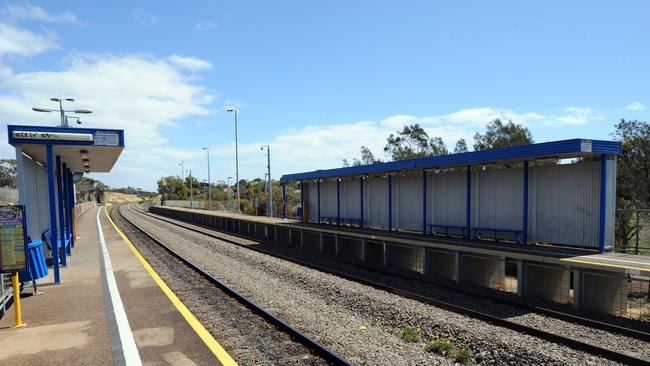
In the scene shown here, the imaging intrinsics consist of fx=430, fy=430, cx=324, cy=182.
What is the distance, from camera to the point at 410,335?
7.09m

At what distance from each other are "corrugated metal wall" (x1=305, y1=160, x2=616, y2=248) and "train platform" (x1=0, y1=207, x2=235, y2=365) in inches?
387

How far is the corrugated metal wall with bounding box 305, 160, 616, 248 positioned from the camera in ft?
36.7

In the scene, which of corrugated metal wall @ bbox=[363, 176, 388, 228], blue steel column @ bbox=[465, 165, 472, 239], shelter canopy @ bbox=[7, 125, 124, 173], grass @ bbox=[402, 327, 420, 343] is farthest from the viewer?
corrugated metal wall @ bbox=[363, 176, 388, 228]

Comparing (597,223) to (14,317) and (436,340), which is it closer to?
(436,340)

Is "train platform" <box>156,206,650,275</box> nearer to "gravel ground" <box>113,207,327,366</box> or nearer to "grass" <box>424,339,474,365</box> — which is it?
"grass" <box>424,339,474,365</box>

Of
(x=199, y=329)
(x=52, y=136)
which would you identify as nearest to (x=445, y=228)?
(x=199, y=329)

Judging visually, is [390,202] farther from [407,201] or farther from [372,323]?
[372,323]

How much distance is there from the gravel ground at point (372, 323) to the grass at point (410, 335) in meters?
0.12

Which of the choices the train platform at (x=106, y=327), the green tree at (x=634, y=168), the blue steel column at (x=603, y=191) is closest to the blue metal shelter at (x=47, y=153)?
the train platform at (x=106, y=327)

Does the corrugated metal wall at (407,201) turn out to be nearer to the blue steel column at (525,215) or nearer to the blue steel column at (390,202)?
the blue steel column at (390,202)

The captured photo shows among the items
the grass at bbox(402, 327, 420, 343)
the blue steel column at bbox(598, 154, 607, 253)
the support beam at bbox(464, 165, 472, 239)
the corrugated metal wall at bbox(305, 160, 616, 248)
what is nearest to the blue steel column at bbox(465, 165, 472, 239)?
the support beam at bbox(464, 165, 472, 239)

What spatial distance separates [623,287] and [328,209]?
15883 millimetres

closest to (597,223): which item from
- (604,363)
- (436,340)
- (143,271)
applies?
(604,363)

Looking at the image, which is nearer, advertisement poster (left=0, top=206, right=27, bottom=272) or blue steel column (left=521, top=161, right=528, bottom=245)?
advertisement poster (left=0, top=206, right=27, bottom=272)
